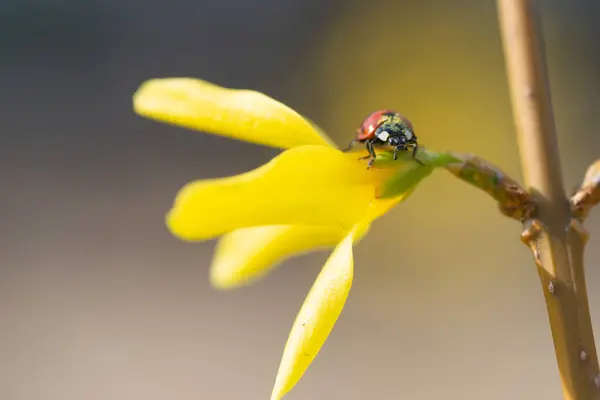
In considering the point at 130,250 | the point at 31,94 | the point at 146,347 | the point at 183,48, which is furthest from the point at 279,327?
the point at 31,94

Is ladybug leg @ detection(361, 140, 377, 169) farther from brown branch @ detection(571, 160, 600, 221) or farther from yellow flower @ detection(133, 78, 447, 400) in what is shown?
brown branch @ detection(571, 160, 600, 221)

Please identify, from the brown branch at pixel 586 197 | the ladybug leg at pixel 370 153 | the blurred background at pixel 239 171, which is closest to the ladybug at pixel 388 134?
the ladybug leg at pixel 370 153

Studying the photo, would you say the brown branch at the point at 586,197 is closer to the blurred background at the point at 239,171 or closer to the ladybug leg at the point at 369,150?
the ladybug leg at the point at 369,150

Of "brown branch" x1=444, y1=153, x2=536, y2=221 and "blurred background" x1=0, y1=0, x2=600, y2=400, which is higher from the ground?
"blurred background" x1=0, y1=0, x2=600, y2=400

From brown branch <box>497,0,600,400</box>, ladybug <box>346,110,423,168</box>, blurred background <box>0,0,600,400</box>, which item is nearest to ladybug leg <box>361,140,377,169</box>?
ladybug <box>346,110,423,168</box>

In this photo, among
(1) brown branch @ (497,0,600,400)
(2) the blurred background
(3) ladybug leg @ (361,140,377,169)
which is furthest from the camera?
(2) the blurred background

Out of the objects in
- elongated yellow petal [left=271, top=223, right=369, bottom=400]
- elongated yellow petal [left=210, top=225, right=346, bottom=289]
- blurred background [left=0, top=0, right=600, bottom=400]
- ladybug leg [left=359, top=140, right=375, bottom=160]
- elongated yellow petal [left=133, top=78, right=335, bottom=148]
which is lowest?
elongated yellow petal [left=271, top=223, right=369, bottom=400]

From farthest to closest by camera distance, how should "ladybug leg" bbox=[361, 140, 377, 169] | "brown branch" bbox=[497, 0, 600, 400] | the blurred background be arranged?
the blurred background, "ladybug leg" bbox=[361, 140, 377, 169], "brown branch" bbox=[497, 0, 600, 400]
